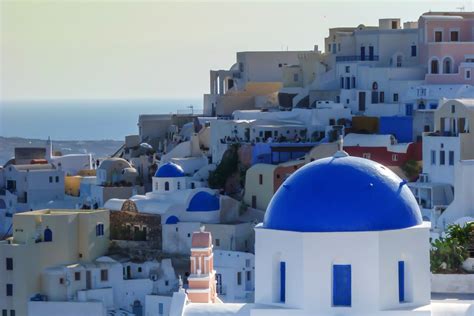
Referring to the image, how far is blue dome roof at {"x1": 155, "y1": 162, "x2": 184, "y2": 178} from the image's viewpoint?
53312 mm

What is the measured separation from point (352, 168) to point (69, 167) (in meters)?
40.9

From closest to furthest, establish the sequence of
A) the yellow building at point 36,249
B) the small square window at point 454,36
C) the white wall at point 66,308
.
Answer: the white wall at point 66,308 < the yellow building at point 36,249 < the small square window at point 454,36

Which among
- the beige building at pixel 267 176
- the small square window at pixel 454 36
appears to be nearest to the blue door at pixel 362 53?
the small square window at pixel 454 36

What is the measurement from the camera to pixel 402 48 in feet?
194

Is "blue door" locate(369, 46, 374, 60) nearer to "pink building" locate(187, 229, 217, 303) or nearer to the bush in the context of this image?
the bush

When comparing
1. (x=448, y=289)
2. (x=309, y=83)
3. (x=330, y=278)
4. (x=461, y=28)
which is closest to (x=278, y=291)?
(x=330, y=278)

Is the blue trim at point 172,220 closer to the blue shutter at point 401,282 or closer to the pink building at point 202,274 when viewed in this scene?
the pink building at point 202,274

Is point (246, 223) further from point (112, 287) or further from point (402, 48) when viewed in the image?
point (402, 48)

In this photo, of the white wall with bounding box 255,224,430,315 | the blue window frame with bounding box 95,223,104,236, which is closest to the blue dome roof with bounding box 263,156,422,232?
the white wall with bounding box 255,224,430,315

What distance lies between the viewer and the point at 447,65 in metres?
56.8

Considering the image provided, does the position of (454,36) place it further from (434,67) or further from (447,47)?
(434,67)

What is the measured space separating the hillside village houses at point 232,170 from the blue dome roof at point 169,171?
2.5 inches

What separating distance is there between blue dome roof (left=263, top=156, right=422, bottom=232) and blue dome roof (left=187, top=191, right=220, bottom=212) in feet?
86.3

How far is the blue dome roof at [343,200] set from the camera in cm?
2448
